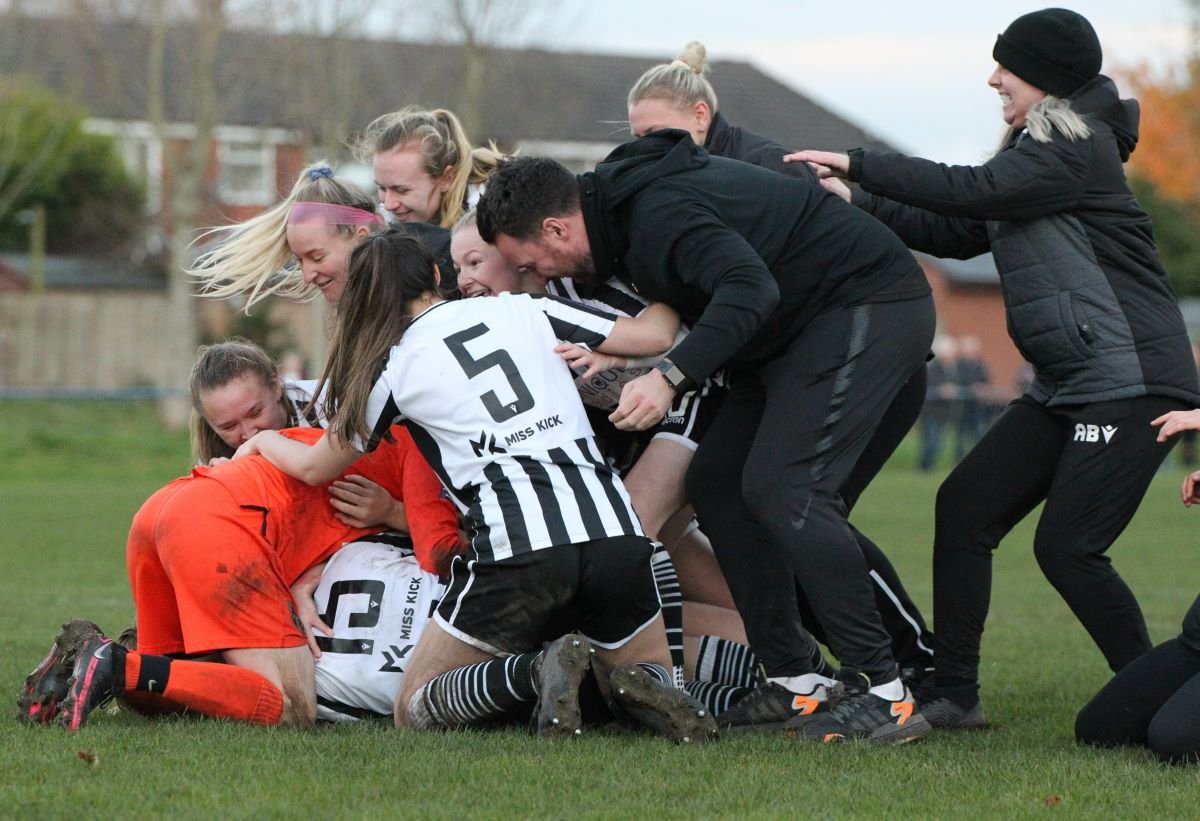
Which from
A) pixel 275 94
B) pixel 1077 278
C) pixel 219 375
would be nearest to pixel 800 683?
pixel 1077 278

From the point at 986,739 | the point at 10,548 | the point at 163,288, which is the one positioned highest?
the point at 986,739

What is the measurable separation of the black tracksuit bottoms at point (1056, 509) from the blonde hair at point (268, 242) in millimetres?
2484

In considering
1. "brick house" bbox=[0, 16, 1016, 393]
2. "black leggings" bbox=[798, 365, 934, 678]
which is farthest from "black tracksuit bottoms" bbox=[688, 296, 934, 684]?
"brick house" bbox=[0, 16, 1016, 393]

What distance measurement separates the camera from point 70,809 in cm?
357

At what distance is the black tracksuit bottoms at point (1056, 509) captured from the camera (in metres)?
4.86

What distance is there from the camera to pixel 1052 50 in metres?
4.85

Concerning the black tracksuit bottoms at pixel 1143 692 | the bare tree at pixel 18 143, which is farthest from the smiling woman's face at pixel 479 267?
the bare tree at pixel 18 143

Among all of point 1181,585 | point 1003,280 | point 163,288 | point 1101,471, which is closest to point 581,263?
point 1003,280

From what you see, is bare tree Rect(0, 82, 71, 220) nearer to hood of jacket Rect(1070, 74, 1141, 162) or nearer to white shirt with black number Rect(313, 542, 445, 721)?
white shirt with black number Rect(313, 542, 445, 721)

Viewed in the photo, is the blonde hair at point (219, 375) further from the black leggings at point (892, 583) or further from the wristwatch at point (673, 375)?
the black leggings at point (892, 583)

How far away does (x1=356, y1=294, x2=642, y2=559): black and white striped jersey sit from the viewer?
4.57 meters

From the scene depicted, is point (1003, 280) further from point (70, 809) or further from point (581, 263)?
point (70, 809)

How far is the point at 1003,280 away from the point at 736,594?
1356mm

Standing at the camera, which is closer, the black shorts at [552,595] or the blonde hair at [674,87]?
the black shorts at [552,595]
